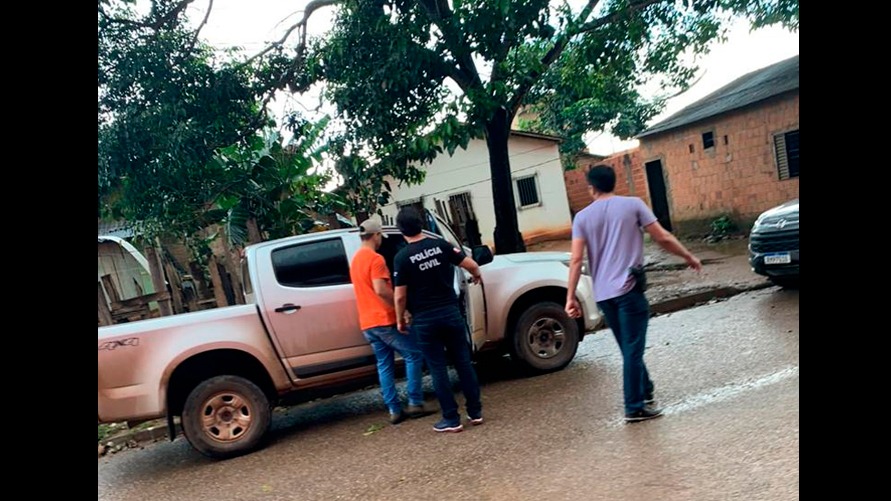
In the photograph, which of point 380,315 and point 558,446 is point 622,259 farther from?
point 380,315

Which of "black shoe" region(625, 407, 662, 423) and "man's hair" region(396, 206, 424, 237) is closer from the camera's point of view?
"black shoe" region(625, 407, 662, 423)

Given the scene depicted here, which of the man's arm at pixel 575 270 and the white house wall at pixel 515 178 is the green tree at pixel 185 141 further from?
the white house wall at pixel 515 178

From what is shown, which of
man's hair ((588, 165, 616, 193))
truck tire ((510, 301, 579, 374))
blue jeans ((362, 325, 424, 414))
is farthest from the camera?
truck tire ((510, 301, 579, 374))

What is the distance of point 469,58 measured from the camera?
893 centimetres

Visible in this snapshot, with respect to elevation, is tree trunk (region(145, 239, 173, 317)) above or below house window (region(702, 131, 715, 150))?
below

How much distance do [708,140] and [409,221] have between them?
12.7 m

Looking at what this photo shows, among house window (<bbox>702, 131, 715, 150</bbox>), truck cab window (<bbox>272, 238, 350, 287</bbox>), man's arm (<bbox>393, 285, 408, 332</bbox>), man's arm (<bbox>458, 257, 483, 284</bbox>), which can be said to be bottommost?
man's arm (<bbox>393, 285, 408, 332</bbox>)

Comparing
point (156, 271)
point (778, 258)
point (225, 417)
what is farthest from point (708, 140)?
point (225, 417)

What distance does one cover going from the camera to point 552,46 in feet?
32.0

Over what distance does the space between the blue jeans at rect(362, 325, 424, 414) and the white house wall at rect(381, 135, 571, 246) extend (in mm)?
12090

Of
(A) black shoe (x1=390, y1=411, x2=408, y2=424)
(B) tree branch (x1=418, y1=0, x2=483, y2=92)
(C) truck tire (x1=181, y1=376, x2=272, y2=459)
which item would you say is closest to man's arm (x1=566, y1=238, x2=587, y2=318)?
(A) black shoe (x1=390, y1=411, x2=408, y2=424)

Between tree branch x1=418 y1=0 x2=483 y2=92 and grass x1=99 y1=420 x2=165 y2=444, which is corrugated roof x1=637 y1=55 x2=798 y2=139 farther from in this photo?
grass x1=99 y1=420 x2=165 y2=444

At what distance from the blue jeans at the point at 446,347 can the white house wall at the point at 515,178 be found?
12583mm

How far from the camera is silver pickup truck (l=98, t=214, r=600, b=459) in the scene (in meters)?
4.82
